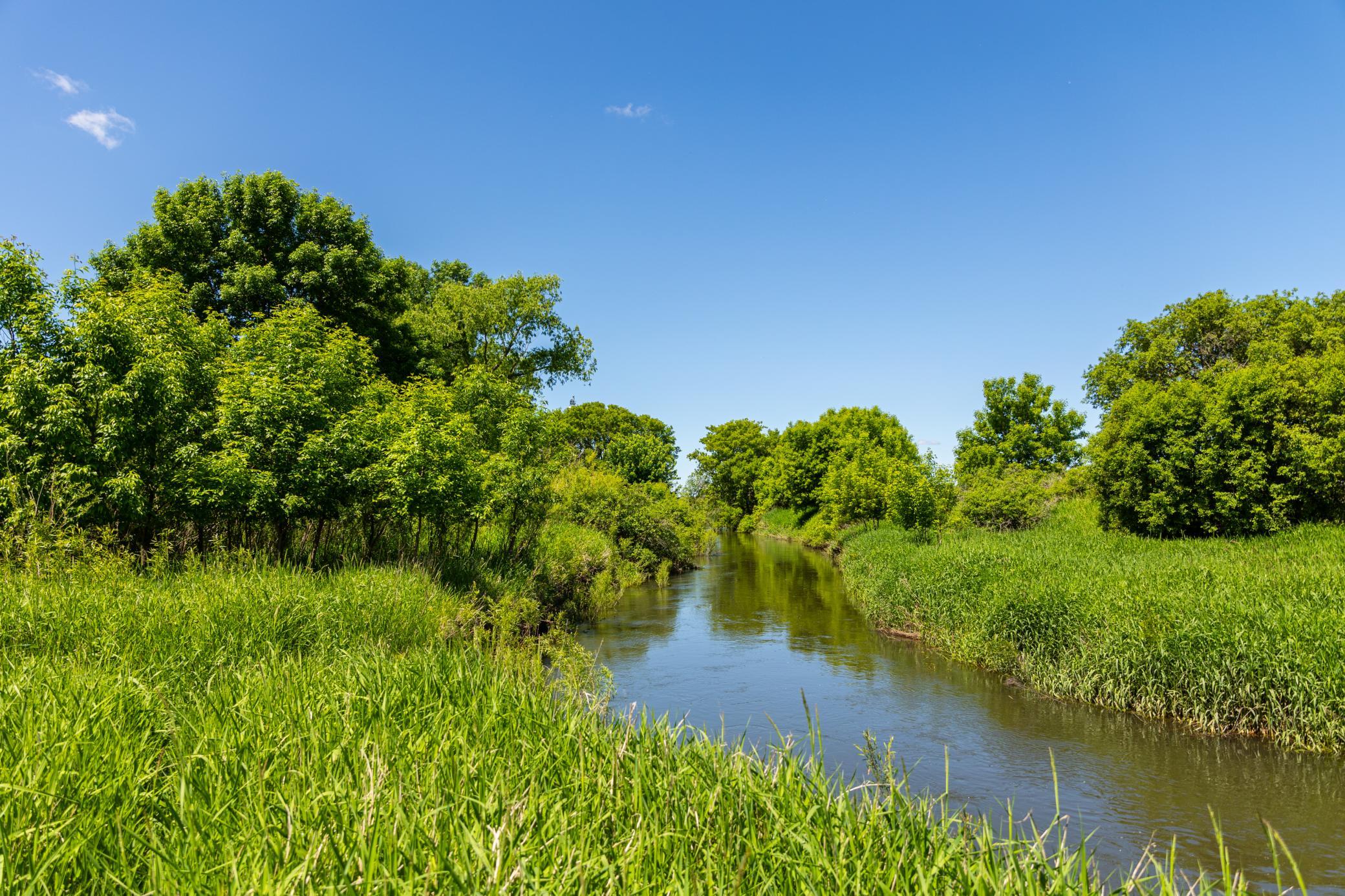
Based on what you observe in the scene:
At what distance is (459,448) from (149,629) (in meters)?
7.86

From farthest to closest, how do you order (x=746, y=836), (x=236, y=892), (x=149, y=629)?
(x=149, y=629)
(x=746, y=836)
(x=236, y=892)

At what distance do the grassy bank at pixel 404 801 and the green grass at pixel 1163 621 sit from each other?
26.5 ft

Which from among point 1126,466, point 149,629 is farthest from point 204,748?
point 1126,466

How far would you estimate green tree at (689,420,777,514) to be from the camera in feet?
240

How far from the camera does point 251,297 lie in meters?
23.1

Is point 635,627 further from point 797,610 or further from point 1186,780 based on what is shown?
point 1186,780

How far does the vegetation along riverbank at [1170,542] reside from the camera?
9.50 meters

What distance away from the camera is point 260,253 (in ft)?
78.2

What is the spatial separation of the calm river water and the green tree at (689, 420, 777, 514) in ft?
179

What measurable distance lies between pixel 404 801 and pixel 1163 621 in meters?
11.9

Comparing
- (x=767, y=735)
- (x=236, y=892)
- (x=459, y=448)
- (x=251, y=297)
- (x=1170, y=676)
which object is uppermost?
(x=251, y=297)

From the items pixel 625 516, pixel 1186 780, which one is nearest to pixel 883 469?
pixel 625 516

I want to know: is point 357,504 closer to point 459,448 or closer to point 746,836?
point 459,448

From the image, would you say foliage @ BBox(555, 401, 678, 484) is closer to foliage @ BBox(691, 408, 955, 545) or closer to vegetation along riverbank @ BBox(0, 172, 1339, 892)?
foliage @ BBox(691, 408, 955, 545)
